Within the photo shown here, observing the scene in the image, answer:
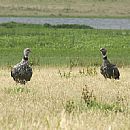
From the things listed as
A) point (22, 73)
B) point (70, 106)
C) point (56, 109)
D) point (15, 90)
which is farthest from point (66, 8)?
point (56, 109)

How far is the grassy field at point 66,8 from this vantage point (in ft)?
424

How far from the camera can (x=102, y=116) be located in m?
9.69

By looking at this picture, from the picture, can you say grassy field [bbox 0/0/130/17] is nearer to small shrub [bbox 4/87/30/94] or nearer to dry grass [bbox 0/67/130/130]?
dry grass [bbox 0/67/130/130]

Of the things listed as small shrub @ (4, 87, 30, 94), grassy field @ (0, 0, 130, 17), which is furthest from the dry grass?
grassy field @ (0, 0, 130, 17)

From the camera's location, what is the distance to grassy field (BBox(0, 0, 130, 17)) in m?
129

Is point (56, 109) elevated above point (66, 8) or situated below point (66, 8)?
below

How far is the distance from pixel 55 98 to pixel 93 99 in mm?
737

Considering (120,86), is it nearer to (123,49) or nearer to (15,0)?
(123,49)

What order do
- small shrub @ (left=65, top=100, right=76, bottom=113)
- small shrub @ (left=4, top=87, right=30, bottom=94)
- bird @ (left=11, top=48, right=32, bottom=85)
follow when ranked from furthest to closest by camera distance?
bird @ (left=11, top=48, right=32, bottom=85) → small shrub @ (left=4, top=87, right=30, bottom=94) → small shrub @ (left=65, top=100, right=76, bottom=113)

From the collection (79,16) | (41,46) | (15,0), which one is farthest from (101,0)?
(41,46)

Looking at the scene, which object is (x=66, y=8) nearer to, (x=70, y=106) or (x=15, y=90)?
(x=15, y=90)

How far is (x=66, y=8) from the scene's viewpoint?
13712 cm

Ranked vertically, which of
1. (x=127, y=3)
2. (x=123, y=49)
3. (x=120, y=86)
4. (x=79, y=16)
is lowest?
(x=120, y=86)

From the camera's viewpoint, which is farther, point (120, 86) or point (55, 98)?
point (120, 86)
